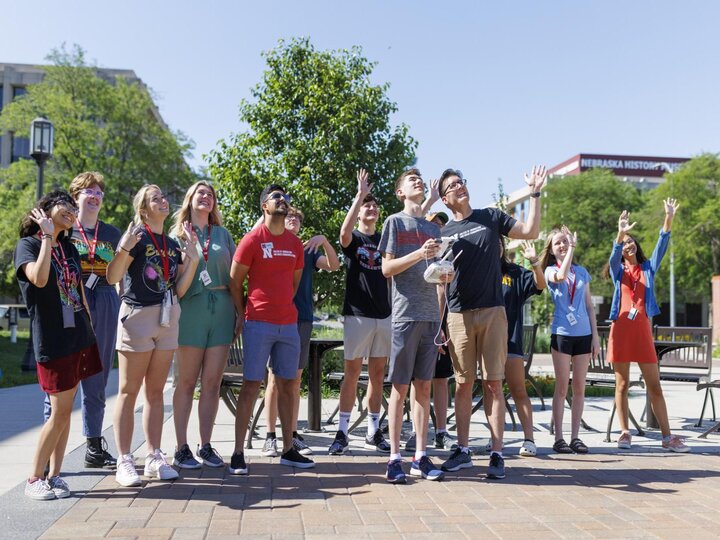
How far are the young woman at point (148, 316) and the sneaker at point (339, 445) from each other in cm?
150

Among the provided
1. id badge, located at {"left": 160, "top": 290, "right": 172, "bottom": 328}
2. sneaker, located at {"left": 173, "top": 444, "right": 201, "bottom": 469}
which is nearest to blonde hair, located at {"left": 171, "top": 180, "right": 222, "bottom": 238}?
Result: id badge, located at {"left": 160, "top": 290, "right": 172, "bottom": 328}

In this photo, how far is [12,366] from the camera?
53.0 feet

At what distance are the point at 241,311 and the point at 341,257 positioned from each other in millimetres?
6618

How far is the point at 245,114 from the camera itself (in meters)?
12.3

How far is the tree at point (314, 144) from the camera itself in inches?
453

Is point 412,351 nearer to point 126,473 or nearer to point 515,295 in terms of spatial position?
point 515,295

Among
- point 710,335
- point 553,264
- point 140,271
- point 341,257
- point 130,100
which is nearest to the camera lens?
point 140,271

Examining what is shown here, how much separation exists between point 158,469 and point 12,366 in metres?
12.8

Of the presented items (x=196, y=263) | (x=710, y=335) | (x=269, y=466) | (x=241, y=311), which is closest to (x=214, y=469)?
(x=269, y=466)

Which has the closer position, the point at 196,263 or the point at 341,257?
the point at 196,263

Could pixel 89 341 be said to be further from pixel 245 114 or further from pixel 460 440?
pixel 245 114

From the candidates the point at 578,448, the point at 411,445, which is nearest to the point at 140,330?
the point at 411,445

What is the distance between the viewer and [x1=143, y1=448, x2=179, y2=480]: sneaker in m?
4.98

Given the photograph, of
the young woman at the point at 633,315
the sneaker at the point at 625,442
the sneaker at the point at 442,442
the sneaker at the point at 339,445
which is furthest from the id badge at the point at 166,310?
the sneaker at the point at 625,442
